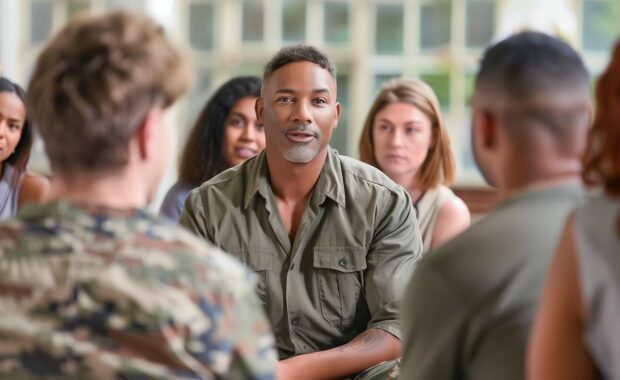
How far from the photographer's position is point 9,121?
11.3 ft

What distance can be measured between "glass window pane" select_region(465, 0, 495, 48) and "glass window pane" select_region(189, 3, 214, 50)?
7.51ft

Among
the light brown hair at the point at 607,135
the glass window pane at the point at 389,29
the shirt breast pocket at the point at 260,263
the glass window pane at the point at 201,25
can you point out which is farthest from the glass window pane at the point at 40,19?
the light brown hair at the point at 607,135

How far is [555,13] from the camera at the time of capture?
321 inches

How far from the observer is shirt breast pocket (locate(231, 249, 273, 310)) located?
8.48 ft

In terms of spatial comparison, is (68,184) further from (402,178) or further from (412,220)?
(402,178)

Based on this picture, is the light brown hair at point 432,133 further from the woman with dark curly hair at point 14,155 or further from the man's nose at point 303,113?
the woman with dark curly hair at point 14,155

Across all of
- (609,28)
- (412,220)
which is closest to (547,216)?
(412,220)

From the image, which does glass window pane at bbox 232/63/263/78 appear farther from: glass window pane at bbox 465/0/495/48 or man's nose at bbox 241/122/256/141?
man's nose at bbox 241/122/256/141

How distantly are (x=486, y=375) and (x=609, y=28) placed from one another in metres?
7.68

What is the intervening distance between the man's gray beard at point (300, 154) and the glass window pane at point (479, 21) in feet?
20.9

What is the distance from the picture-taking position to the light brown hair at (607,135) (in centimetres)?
128

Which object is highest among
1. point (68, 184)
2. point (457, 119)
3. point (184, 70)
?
point (184, 70)

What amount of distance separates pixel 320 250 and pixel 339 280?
9 cm

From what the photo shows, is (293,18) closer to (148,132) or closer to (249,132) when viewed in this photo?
(249,132)
